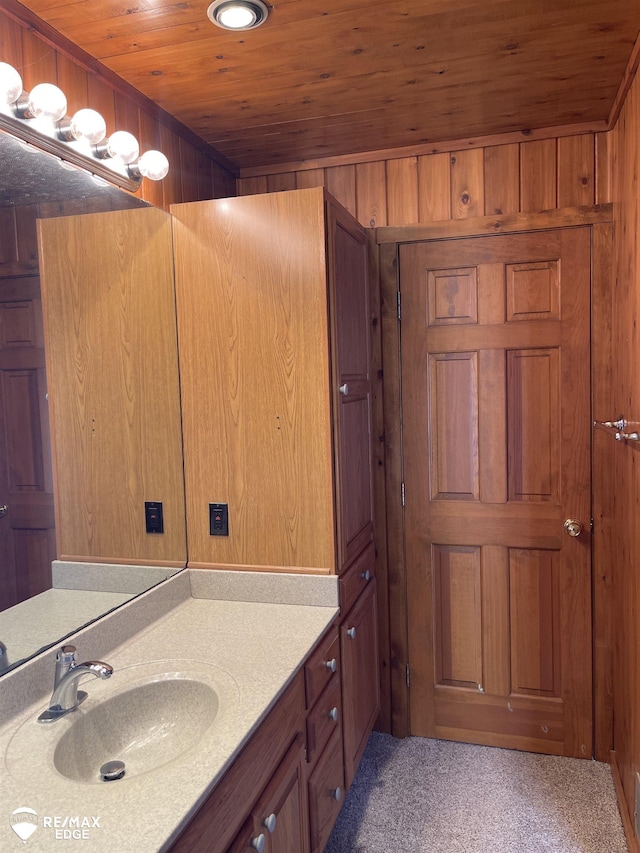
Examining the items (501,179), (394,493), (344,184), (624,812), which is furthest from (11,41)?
(624,812)

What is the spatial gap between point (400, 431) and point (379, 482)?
22cm

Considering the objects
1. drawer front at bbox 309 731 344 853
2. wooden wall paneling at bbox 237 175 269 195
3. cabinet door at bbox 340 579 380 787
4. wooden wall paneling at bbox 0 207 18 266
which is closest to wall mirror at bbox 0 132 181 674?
wooden wall paneling at bbox 0 207 18 266

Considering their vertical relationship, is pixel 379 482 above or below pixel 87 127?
below

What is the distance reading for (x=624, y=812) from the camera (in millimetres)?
2119

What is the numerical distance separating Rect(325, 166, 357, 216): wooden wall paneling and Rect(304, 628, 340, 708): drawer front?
166 centimetres

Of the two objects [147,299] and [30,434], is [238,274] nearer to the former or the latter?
[147,299]

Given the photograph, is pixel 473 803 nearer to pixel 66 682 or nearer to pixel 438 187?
pixel 66 682

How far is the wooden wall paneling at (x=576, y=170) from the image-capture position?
237 centimetres

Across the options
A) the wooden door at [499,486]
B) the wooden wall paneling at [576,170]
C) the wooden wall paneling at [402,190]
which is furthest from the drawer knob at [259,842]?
the wooden wall paneling at [576,170]

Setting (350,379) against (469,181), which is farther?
(469,181)

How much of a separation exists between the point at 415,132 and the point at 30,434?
1743mm

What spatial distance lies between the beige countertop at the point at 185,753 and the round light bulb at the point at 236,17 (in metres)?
1.53

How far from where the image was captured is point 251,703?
1.38m

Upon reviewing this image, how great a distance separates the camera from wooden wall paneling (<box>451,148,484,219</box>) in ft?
8.13
